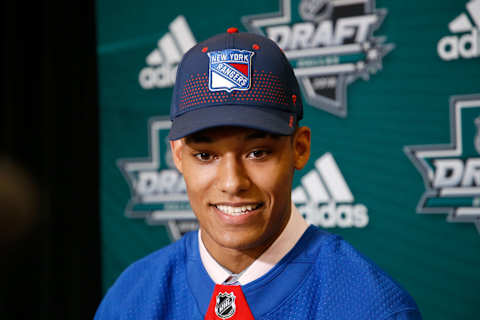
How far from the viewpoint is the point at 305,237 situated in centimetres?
99

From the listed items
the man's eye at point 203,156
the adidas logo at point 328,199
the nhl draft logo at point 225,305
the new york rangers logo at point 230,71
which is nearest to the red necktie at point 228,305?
the nhl draft logo at point 225,305

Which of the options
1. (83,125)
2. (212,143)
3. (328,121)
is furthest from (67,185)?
(212,143)

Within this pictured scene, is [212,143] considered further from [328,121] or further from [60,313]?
[60,313]

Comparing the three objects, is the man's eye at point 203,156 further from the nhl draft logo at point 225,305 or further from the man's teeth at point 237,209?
the nhl draft logo at point 225,305

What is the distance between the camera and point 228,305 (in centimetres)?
92

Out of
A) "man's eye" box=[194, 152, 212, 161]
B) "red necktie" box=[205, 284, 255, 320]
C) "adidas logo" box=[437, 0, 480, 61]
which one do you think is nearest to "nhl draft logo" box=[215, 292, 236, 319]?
"red necktie" box=[205, 284, 255, 320]

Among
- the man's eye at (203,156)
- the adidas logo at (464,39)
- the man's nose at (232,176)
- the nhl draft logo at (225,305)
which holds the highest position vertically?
the adidas logo at (464,39)

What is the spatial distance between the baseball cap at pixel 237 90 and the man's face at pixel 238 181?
3cm

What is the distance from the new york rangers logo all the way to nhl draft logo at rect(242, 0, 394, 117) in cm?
85

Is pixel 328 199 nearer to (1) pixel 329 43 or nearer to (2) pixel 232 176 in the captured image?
(1) pixel 329 43

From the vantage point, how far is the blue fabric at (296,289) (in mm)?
890

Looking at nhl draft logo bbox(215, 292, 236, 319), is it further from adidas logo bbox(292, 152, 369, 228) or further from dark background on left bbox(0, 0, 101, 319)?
dark background on left bbox(0, 0, 101, 319)

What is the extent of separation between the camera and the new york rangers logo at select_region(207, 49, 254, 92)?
0.89 metres

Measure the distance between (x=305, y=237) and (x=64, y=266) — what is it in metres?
1.32
